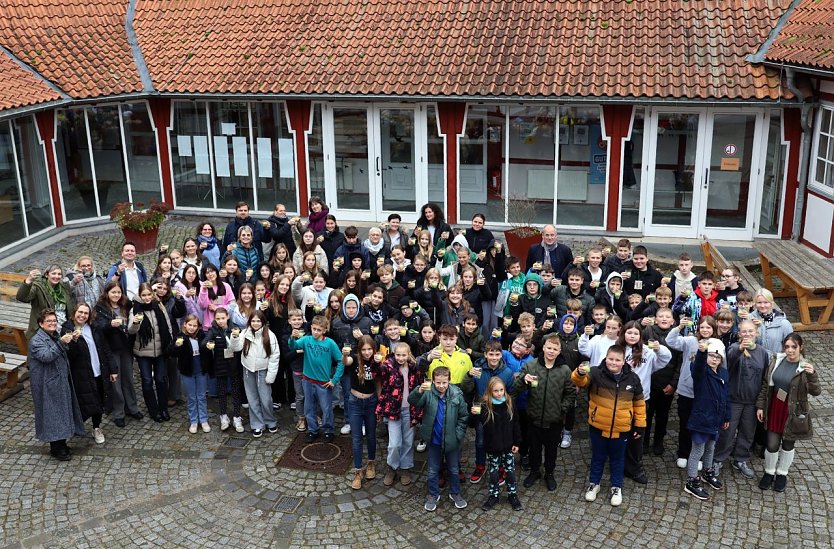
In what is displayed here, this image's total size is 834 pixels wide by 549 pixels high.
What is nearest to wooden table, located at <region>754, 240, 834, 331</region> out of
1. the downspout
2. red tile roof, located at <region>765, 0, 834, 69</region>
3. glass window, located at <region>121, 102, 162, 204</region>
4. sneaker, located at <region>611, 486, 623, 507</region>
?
the downspout

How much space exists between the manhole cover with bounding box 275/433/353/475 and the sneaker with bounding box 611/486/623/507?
2725 mm

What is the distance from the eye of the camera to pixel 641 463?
8.55 meters

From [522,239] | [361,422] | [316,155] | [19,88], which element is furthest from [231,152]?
[361,422]

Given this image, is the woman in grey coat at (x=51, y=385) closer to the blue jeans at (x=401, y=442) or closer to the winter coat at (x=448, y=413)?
the blue jeans at (x=401, y=442)

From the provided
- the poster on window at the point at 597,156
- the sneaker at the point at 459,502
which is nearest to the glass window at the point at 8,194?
the poster on window at the point at 597,156

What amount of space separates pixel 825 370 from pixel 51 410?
9.27 m

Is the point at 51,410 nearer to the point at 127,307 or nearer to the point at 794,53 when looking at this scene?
the point at 127,307

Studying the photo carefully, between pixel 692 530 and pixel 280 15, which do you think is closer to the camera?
pixel 692 530

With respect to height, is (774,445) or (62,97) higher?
(62,97)

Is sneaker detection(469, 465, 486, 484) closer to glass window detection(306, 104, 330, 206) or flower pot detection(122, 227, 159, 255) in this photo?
flower pot detection(122, 227, 159, 255)

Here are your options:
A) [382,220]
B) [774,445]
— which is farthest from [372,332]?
[382,220]

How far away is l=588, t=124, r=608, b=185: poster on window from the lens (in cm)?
1611

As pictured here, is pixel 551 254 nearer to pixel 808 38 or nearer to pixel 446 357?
pixel 446 357

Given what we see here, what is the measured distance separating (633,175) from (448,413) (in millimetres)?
9746
